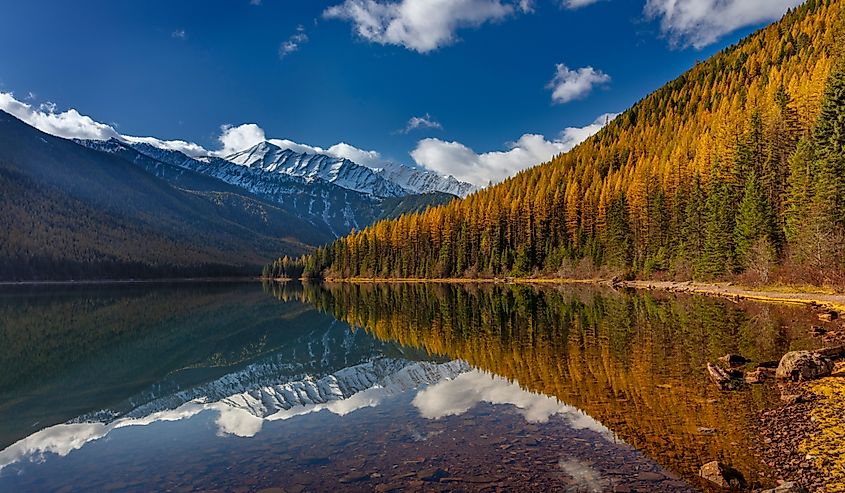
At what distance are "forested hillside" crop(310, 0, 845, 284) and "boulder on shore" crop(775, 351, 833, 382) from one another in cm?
3576

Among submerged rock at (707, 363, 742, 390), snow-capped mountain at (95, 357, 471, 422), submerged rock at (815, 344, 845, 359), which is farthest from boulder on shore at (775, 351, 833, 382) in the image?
snow-capped mountain at (95, 357, 471, 422)

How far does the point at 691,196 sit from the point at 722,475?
8379cm

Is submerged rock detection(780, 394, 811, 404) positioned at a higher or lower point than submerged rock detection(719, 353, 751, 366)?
lower

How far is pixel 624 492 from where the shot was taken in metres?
11.1

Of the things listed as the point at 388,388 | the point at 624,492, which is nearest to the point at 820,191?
the point at 388,388

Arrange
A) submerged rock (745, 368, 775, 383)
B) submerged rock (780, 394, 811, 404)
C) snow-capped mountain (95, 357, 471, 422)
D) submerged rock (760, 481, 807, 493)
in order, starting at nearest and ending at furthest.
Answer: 1. submerged rock (760, 481, 807, 493)
2. submerged rock (780, 394, 811, 404)
3. submerged rock (745, 368, 775, 383)
4. snow-capped mountain (95, 357, 471, 422)

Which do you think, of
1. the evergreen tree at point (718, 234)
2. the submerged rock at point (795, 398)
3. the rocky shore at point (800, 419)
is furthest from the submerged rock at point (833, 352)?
the evergreen tree at point (718, 234)

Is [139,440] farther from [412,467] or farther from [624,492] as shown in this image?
[624,492]

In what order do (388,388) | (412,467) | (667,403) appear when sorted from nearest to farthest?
(412,467) < (667,403) < (388,388)

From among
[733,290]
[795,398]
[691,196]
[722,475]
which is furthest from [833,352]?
[691,196]

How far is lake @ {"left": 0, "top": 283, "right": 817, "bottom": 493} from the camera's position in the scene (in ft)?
42.8

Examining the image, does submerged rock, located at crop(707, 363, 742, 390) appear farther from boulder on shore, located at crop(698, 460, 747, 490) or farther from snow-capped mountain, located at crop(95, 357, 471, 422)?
snow-capped mountain, located at crop(95, 357, 471, 422)

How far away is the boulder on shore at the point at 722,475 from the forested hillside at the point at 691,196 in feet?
156

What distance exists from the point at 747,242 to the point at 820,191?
50.4 feet
